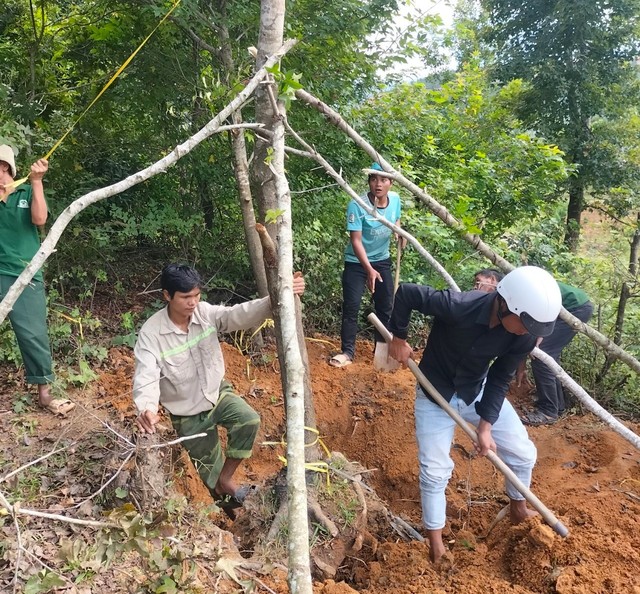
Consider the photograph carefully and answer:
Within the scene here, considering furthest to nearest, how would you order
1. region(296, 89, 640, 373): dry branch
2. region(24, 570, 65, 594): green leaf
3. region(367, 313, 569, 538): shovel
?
region(296, 89, 640, 373): dry branch < region(367, 313, 569, 538): shovel < region(24, 570, 65, 594): green leaf

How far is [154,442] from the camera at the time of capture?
9.25 feet

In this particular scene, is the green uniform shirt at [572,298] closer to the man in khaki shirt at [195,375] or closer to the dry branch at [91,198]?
the man in khaki shirt at [195,375]

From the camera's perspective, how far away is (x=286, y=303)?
2.16m

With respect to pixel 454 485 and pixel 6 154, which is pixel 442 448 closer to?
pixel 454 485

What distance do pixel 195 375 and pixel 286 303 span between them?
1.25 metres

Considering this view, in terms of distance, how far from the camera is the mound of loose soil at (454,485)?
2.61 meters

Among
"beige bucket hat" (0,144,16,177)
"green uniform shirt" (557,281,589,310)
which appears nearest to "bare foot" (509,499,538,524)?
"green uniform shirt" (557,281,589,310)

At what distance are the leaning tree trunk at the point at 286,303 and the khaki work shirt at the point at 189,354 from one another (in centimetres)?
43

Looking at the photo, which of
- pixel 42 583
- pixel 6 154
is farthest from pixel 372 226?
pixel 42 583

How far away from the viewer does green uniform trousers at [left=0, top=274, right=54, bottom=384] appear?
3.38 metres

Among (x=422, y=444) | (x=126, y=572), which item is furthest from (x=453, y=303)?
(x=126, y=572)

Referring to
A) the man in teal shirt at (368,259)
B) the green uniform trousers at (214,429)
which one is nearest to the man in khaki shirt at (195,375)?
the green uniform trousers at (214,429)

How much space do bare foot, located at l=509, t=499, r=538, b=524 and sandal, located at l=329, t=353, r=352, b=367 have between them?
2.29m

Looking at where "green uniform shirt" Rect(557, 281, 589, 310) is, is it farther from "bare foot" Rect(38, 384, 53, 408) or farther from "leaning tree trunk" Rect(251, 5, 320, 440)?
"bare foot" Rect(38, 384, 53, 408)
